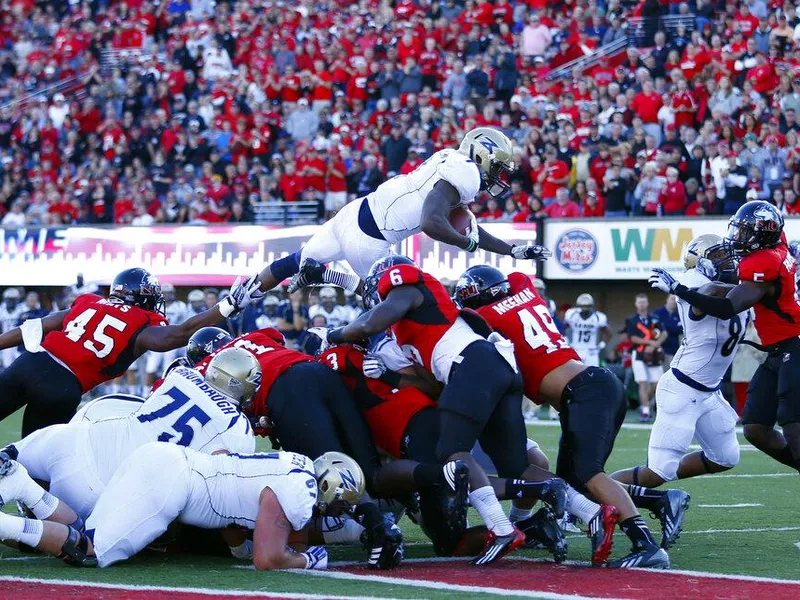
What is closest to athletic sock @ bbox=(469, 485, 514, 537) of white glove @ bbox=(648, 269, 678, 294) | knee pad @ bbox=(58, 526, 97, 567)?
white glove @ bbox=(648, 269, 678, 294)

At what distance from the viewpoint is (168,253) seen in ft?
60.8

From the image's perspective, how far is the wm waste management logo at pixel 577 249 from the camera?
52.5 feet

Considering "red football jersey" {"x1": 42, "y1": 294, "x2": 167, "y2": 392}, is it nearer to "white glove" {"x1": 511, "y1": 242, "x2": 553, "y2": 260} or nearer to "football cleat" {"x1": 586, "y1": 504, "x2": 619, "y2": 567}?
"white glove" {"x1": 511, "y1": 242, "x2": 553, "y2": 260}

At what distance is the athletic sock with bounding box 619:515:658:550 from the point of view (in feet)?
19.5

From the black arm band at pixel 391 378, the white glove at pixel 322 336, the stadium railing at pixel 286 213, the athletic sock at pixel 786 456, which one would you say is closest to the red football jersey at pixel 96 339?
the white glove at pixel 322 336

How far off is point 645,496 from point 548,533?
74cm

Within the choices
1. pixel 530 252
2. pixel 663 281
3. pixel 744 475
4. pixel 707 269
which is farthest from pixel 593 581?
pixel 744 475

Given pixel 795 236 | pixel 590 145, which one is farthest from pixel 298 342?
pixel 795 236

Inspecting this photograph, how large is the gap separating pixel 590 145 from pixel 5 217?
375 inches

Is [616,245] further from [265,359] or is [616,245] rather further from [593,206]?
[265,359]

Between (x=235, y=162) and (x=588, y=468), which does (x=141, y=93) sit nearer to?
(x=235, y=162)

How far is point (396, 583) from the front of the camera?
541 centimetres

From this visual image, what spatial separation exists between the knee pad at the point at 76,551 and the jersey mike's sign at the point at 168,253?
11122 mm

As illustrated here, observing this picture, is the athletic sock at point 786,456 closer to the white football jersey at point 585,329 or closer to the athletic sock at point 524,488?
the athletic sock at point 524,488
